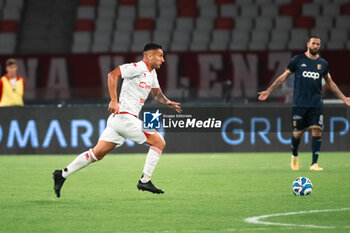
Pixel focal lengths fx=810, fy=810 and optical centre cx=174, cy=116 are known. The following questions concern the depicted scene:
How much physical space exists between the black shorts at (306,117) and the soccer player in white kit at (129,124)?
4.25 m

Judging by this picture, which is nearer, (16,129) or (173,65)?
(16,129)

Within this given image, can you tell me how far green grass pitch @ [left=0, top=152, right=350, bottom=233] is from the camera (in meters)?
6.95

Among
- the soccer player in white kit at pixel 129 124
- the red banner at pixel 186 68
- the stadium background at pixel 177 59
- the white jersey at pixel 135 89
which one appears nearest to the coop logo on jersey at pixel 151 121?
the soccer player in white kit at pixel 129 124

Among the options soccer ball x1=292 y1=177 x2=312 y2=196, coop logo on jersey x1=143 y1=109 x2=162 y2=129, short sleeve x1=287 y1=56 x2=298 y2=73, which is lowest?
soccer ball x1=292 y1=177 x2=312 y2=196

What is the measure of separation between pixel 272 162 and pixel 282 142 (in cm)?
294

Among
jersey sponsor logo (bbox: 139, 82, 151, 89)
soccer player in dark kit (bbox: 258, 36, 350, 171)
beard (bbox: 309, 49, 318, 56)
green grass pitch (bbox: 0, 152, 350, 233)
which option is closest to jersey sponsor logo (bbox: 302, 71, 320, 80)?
soccer player in dark kit (bbox: 258, 36, 350, 171)

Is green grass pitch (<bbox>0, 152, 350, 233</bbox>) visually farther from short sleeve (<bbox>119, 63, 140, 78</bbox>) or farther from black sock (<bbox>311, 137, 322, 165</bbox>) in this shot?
short sleeve (<bbox>119, 63, 140, 78</bbox>)

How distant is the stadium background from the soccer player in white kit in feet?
27.2

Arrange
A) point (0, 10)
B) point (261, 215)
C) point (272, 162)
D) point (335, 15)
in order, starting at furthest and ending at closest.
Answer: point (0, 10) → point (335, 15) → point (272, 162) → point (261, 215)

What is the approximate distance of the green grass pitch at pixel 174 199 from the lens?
695 cm

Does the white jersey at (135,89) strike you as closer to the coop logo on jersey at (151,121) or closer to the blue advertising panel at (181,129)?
the coop logo on jersey at (151,121)

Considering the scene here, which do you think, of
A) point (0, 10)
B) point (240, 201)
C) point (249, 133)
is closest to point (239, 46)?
point (249, 133)

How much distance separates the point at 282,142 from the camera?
18.2 metres

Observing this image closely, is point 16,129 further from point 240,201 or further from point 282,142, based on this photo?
point 240,201
